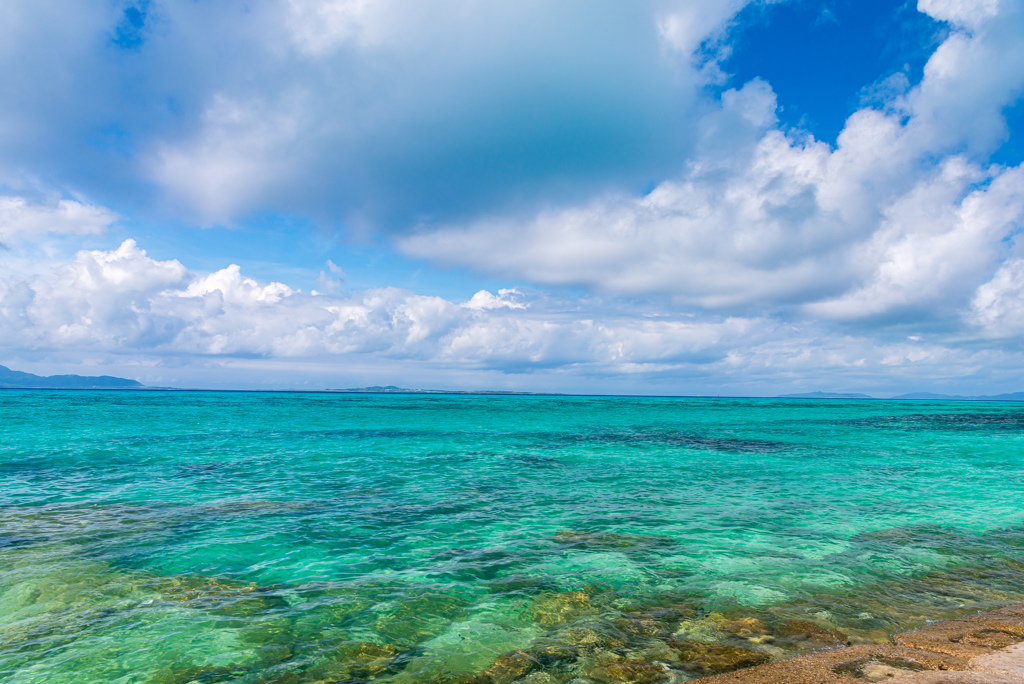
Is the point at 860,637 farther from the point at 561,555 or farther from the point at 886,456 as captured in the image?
the point at 886,456

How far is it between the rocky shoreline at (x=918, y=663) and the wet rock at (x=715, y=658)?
0.33m

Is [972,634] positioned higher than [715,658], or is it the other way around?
[972,634]

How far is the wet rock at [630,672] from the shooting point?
592 cm

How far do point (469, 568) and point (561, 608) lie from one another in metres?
2.58

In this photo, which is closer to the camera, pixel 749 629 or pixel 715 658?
pixel 715 658

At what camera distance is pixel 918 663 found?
5.73 metres

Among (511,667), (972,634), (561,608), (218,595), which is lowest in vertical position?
(218,595)

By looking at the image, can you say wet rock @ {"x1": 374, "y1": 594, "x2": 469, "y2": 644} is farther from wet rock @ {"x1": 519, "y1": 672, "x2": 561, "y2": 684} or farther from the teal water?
wet rock @ {"x1": 519, "y1": 672, "x2": 561, "y2": 684}

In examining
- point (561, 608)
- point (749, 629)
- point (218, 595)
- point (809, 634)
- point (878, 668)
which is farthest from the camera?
point (218, 595)

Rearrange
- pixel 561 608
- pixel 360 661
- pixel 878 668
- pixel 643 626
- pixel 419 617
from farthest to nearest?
pixel 561 608
pixel 419 617
pixel 643 626
pixel 360 661
pixel 878 668

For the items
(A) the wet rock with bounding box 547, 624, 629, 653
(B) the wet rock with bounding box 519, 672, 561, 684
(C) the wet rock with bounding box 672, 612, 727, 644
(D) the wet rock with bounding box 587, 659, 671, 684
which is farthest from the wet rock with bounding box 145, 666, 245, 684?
(C) the wet rock with bounding box 672, 612, 727, 644

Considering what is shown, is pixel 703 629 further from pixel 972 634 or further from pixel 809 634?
pixel 972 634

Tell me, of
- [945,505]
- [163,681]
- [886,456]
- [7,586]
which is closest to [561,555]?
Answer: [163,681]

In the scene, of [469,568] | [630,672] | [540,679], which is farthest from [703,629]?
[469,568]
